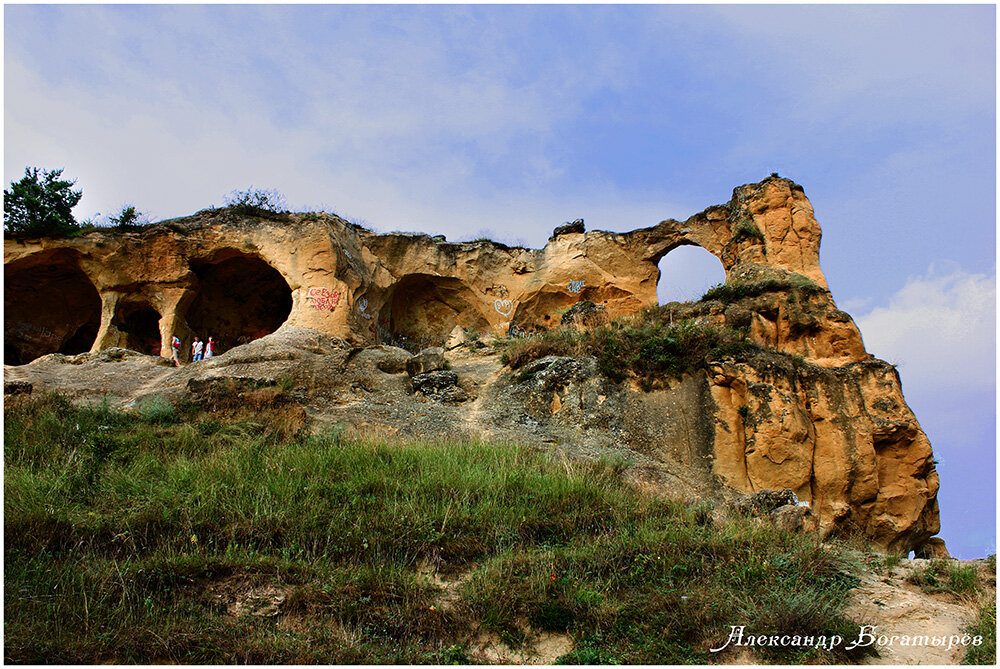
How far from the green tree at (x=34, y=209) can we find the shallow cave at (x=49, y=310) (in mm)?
888

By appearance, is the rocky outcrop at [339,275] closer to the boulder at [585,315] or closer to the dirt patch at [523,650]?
the boulder at [585,315]

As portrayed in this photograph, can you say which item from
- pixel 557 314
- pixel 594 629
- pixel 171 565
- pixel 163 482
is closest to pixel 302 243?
pixel 557 314

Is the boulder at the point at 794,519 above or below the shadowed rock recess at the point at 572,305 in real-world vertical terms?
below

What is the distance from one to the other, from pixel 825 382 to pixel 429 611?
8.96m

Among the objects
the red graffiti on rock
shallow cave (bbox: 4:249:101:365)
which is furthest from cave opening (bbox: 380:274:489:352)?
shallow cave (bbox: 4:249:101:365)

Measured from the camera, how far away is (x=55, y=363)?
12.7 meters

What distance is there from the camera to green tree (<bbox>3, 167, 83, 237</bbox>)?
18.4 meters

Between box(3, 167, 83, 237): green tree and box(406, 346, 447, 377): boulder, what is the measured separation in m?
12.2

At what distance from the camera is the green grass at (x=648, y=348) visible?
1125 centimetres

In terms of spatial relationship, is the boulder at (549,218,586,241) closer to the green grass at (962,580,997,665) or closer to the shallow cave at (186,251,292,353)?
the shallow cave at (186,251,292,353)

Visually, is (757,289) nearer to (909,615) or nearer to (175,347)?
(909,615)

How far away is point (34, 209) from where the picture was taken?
1847cm

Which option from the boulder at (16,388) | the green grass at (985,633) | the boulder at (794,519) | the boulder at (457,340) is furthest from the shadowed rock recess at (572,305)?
the green grass at (985,633)

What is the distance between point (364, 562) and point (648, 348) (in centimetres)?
715
